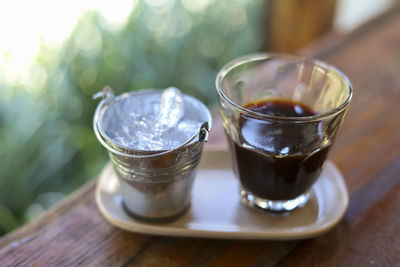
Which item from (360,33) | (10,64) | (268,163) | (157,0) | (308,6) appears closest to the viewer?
(268,163)

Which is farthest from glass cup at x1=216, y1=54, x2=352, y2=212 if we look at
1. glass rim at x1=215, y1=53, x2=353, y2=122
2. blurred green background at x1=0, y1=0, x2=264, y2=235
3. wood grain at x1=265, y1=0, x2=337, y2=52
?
wood grain at x1=265, y1=0, x2=337, y2=52

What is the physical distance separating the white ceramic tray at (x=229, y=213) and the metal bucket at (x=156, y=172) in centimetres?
2

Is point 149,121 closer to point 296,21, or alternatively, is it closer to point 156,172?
point 156,172

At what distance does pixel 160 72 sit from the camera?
5.24 ft

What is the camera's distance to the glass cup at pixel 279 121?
25.7 inches

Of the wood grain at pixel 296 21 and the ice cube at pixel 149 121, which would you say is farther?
the wood grain at pixel 296 21

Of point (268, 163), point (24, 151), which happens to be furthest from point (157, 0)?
point (268, 163)

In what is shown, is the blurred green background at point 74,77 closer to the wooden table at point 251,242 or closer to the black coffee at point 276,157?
the wooden table at point 251,242

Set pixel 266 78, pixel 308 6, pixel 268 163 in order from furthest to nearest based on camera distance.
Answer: pixel 308 6 < pixel 266 78 < pixel 268 163

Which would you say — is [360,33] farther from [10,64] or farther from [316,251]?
[10,64]

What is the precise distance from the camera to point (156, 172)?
0.66 metres

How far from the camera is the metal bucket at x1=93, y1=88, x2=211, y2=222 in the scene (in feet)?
2.11

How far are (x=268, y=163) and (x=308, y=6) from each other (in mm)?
1239

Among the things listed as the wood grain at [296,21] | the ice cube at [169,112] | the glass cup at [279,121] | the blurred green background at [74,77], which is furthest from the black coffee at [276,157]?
the wood grain at [296,21]
